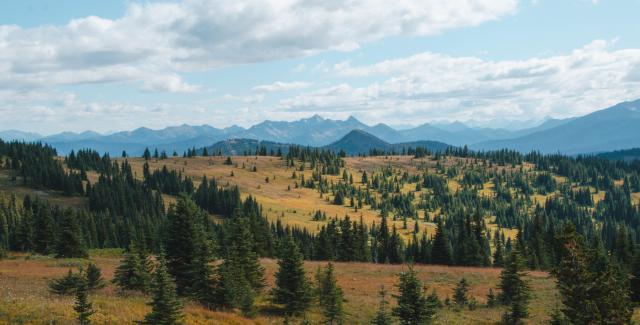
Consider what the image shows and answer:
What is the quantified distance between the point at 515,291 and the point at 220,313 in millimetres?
22590

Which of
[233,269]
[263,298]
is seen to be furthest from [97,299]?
[263,298]

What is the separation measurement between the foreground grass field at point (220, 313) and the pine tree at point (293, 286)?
3.75 ft

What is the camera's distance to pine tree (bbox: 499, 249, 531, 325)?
3453 centimetres

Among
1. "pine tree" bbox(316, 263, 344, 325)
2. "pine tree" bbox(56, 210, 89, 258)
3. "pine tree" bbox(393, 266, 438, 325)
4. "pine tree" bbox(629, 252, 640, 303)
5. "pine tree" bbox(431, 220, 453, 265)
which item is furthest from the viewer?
"pine tree" bbox(431, 220, 453, 265)

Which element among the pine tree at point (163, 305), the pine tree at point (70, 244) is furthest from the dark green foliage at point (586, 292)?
the pine tree at point (70, 244)

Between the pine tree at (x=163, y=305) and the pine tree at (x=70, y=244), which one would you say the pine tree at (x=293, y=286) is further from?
the pine tree at (x=70, y=244)

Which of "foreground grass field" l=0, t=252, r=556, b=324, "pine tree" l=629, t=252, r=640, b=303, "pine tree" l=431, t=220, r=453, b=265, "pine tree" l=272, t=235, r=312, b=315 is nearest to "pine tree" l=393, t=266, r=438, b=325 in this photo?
"foreground grass field" l=0, t=252, r=556, b=324

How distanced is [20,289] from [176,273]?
10102 millimetres

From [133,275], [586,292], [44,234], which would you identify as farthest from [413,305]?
[44,234]

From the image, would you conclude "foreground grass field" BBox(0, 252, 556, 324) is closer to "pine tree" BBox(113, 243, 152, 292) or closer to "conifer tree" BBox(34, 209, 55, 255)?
"pine tree" BBox(113, 243, 152, 292)

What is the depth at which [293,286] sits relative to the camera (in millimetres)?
34688

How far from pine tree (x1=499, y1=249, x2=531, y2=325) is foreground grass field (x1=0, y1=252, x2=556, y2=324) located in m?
0.94

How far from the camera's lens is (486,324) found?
113 ft

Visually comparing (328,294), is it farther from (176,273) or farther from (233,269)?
(176,273)
